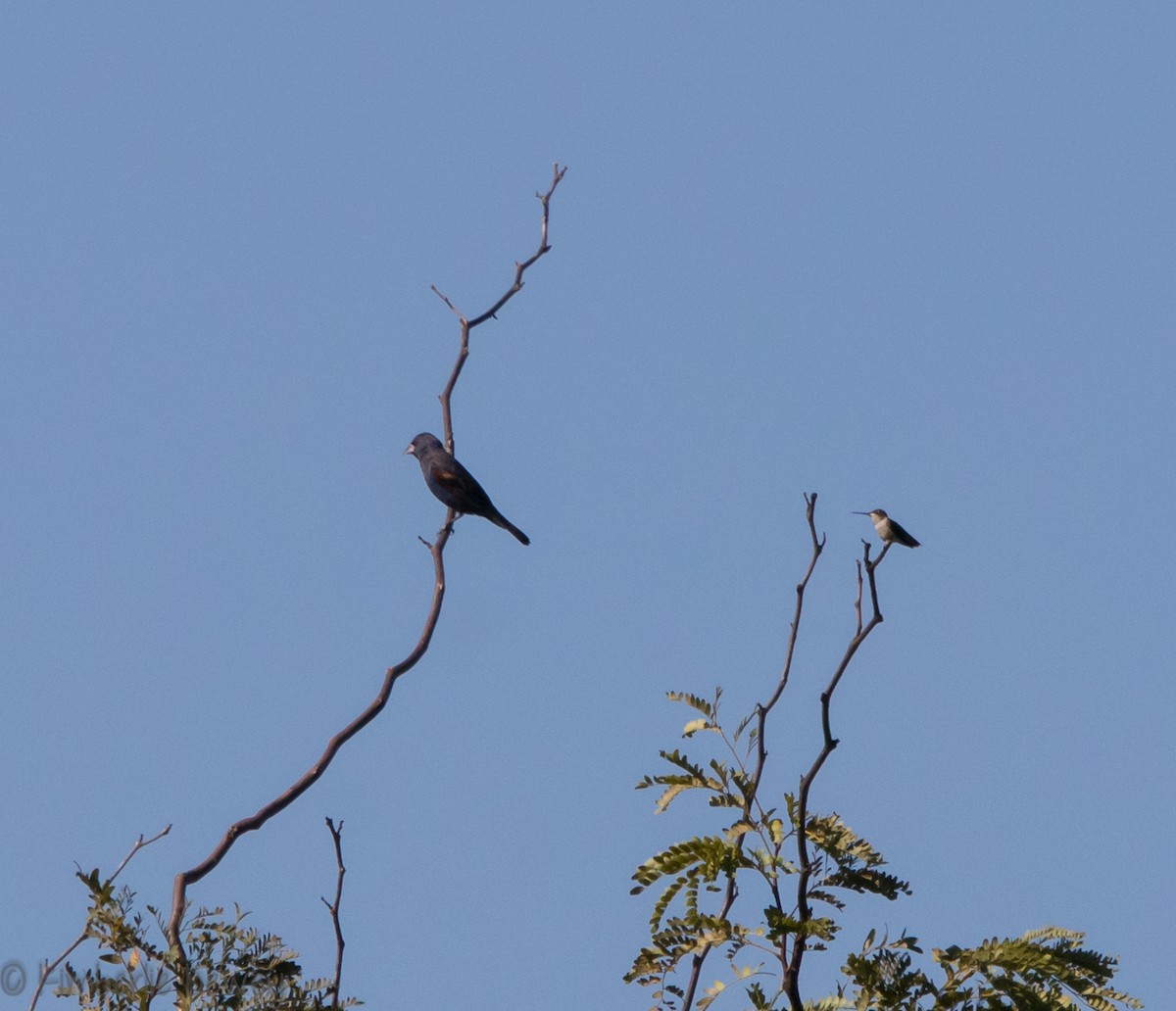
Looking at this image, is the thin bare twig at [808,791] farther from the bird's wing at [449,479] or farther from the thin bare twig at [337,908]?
the bird's wing at [449,479]

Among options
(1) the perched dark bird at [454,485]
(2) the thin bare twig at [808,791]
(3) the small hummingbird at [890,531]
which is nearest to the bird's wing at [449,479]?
(1) the perched dark bird at [454,485]

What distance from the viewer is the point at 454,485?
1291cm

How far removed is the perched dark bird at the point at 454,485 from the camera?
1294 centimetres

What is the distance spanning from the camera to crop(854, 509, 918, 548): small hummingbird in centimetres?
1197

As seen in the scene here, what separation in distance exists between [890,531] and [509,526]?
10.2 ft

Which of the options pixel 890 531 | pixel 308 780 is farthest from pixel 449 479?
pixel 308 780

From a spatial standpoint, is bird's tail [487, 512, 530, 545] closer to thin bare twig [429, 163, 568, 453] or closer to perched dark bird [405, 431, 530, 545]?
perched dark bird [405, 431, 530, 545]

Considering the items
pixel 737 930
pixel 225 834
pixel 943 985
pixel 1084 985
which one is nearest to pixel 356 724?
pixel 225 834

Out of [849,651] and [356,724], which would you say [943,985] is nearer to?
[849,651]

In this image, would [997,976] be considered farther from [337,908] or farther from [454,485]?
[454,485]

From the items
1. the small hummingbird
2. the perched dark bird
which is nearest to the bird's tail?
the perched dark bird

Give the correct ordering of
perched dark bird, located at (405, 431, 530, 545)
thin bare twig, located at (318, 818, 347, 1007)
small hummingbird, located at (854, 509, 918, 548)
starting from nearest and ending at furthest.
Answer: thin bare twig, located at (318, 818, 347, 1007), small hummingbird, located at (854, 509, 918, 548), perched dark bird, located at (405, 431, 530, 545)

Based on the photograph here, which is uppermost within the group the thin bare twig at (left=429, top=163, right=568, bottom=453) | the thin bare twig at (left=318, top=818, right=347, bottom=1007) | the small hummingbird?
the small hummingbird

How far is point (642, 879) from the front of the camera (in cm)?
666
